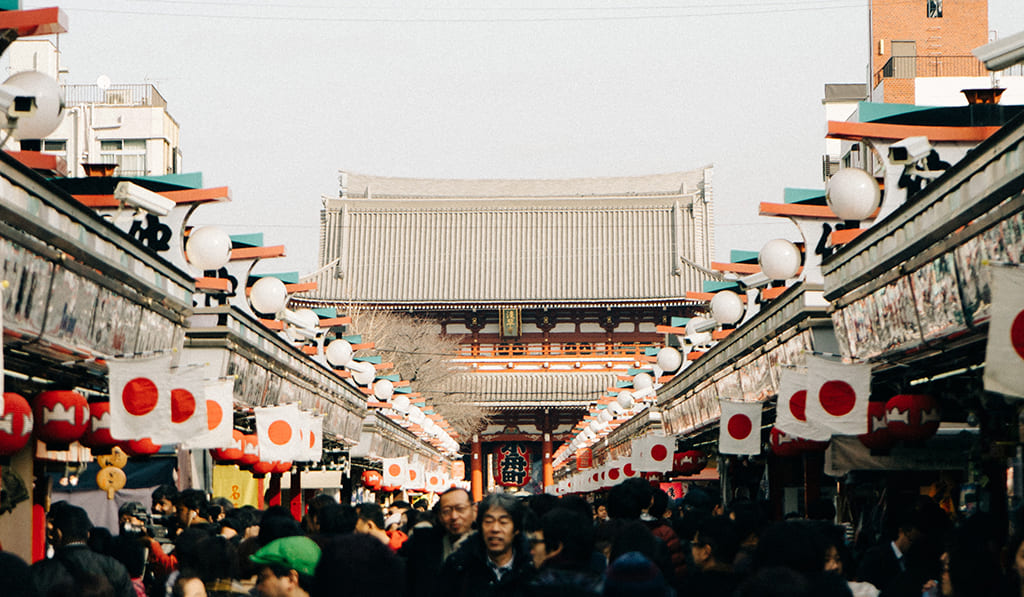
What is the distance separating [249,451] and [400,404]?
16.0 m

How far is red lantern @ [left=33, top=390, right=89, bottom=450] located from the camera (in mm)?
9531

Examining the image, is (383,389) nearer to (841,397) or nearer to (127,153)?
(127,153)

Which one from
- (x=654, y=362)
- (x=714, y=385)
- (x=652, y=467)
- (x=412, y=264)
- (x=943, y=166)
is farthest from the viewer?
(x=412, y=264)

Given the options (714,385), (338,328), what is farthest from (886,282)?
(338,328)

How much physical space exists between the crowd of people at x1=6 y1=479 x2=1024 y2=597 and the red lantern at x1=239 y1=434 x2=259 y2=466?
4606 millimetres

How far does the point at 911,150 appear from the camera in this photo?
1183cm

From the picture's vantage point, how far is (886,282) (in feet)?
34.7

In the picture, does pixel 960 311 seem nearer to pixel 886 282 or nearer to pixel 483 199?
pixel 886 282

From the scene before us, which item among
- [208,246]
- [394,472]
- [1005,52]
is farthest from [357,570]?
[394,472]

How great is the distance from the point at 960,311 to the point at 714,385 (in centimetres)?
1113

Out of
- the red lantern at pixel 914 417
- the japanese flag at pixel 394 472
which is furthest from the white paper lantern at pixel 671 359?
the red lantern at pixel 914 417

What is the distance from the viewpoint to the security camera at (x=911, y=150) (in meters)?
11.8

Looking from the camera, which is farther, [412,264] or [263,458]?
[412,264]

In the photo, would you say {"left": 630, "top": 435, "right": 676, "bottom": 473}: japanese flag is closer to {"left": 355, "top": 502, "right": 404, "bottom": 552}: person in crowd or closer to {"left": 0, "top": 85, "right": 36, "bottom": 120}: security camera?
{"left": 355, "top": 502, "right": 404, "bottom": 552}: person in crowd
